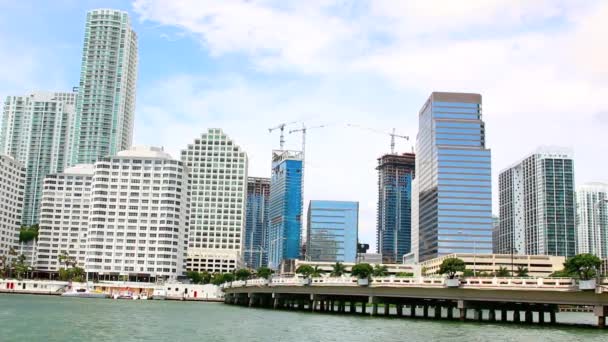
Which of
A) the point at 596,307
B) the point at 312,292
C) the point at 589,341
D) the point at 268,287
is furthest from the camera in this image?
the point at 268,287

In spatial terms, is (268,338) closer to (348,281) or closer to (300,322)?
(300,322)

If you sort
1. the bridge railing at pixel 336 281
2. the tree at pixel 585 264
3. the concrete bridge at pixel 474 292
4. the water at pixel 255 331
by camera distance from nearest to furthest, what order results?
the water at pixel 255 331
the concrete bridge at pixel 474 292
the tree at pixel 585 264
the bridge railing at pixel 336 281

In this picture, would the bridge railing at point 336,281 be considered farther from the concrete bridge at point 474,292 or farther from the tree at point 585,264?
the tree at point 585,264

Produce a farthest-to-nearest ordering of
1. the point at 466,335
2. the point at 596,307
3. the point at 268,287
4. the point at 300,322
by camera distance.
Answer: the point at 268,287 < the point at 300,322 < the point at 596,307 < the point at 466,335

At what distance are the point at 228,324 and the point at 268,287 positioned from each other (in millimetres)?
50995

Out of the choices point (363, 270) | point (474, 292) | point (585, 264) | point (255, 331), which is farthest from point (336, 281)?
point (585, 264)

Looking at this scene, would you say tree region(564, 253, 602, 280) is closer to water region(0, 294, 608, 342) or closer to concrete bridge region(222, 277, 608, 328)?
concrete bridge region(222, 277, 608, 328)

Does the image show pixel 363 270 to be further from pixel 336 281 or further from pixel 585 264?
pixel 585 264

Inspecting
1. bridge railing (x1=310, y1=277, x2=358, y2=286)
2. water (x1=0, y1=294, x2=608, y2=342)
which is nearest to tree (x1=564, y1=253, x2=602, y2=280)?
water (x1=0, y1=294, x2=608, y2=342)

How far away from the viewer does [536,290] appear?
314ft

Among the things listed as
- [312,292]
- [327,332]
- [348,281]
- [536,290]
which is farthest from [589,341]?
[312,292]

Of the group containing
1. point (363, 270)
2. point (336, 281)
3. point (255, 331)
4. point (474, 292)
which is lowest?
point (255, 331)

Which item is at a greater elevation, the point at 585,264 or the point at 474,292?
the point at 585,264

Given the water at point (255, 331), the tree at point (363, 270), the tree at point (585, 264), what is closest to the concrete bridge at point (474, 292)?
the water at point (255, 331)
